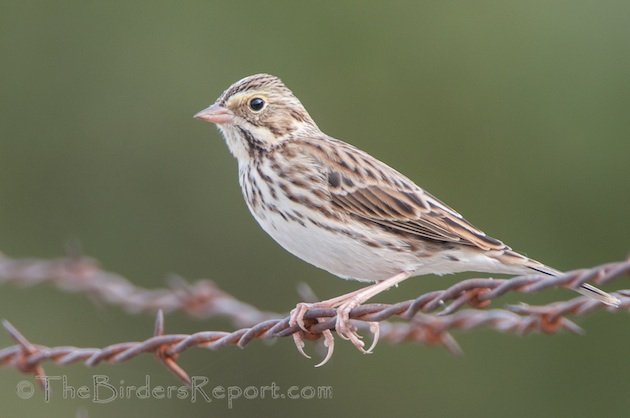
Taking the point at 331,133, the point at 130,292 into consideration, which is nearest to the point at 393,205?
the point at 130,292

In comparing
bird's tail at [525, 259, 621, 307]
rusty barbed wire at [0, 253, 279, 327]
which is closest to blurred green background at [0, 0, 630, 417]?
rusty barbed wire at [0, 253, 279, 327]

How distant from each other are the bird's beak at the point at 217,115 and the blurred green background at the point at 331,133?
438cm

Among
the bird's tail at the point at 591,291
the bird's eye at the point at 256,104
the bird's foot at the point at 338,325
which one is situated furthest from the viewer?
the bird's eye at the point at 256,104

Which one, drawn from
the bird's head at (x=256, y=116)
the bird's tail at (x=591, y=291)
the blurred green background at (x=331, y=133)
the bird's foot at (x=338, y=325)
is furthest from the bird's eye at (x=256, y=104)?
the blurred green background at (x=331, y=133)

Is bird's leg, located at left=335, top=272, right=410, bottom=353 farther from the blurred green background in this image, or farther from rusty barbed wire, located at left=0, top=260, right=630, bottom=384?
the blurred green background

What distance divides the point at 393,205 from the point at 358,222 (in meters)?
0.23

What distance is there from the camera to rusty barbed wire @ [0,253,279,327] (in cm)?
679

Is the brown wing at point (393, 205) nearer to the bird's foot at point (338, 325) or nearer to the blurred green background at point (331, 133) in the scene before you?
the bird's foot at point (338, 325)

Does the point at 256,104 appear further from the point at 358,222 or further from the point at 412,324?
the point at 412,324

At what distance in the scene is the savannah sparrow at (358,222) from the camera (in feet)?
20.2

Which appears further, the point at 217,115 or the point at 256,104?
the point at 256,104

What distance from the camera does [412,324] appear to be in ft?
20.5

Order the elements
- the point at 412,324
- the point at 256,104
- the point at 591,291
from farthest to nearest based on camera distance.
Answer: the point at 256,104 < the point at 412,324 < the point at 591,291

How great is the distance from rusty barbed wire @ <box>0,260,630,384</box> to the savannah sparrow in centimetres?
33
